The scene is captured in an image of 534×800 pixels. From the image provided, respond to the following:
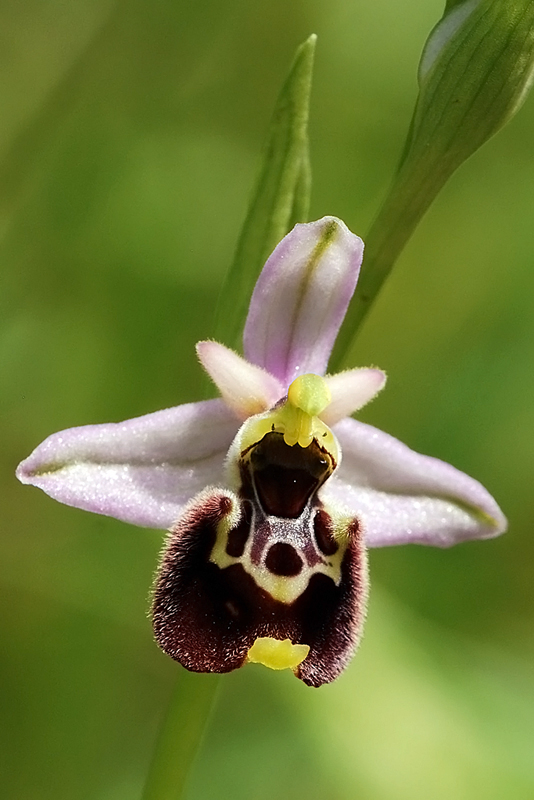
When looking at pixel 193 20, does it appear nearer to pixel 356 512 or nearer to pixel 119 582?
pixel 119 582

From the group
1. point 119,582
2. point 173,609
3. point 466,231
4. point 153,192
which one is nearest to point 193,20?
point 153,192

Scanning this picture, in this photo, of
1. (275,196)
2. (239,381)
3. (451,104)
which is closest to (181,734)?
(239,381)

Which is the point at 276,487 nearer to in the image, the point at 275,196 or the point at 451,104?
the point at 275,196

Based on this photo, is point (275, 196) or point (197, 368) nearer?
point (275, 196)

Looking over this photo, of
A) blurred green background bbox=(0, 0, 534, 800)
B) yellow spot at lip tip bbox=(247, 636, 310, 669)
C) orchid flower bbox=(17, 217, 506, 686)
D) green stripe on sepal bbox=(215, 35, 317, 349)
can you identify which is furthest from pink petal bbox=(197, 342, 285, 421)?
blurred green background bbox=(0, 0, 534, 800)

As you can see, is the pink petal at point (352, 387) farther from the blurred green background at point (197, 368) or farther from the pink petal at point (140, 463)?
the blurred green background at point (197, 368)

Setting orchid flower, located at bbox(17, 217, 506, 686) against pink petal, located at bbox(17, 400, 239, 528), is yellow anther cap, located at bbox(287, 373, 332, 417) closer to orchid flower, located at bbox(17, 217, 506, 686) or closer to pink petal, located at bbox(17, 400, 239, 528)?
orchid flower, located at bbox(17, 217, 506, 686)
